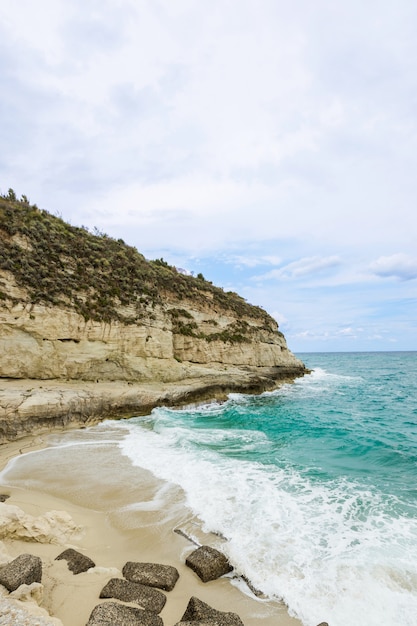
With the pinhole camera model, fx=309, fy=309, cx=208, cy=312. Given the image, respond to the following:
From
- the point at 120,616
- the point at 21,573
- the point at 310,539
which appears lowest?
the point at 310,539

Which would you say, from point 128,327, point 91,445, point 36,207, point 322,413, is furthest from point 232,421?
point 36,207

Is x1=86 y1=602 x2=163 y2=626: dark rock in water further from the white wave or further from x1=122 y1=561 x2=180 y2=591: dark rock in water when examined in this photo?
the white wave

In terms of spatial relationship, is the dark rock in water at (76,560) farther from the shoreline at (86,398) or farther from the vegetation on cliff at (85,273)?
the vegetation on cliff at (85,273)

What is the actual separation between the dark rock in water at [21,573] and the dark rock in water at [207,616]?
2.29m

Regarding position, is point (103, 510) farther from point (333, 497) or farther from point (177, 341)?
point (177, 341)

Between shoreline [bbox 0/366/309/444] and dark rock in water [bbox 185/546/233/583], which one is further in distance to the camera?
shoreline [bbox 0/366/309/444]

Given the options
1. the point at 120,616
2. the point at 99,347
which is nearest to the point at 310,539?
the point at 120,616

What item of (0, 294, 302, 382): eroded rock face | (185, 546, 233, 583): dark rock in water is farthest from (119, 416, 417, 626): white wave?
(0, 294, 302, 382): eroded rock face

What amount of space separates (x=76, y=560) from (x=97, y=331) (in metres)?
15.1

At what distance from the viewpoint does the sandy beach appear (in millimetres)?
4828

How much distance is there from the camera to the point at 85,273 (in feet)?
72.5

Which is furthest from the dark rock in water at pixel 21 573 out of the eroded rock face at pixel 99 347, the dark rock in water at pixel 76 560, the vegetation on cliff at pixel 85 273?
the vegetation on cliff at pixel 85 273

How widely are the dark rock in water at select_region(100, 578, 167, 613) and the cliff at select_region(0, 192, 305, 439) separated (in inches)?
424

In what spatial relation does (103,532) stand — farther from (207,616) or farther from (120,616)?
(207,616)
